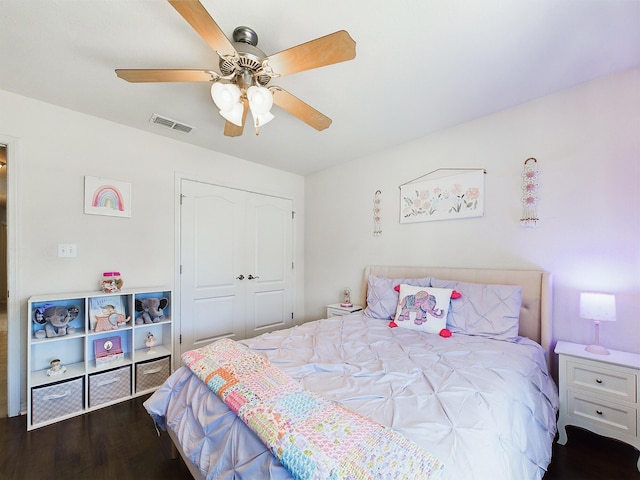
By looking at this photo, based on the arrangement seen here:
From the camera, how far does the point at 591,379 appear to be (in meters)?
1.73

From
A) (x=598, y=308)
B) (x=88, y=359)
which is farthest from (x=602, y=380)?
(x=88, y=359)

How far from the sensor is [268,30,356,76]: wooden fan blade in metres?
1.21

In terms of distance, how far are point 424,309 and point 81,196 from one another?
305 cm

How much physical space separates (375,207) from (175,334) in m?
2.58

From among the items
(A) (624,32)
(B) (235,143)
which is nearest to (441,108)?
(A) (624,32)

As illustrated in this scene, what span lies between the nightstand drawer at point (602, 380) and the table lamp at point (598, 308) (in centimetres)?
14

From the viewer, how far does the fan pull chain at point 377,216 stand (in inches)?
130

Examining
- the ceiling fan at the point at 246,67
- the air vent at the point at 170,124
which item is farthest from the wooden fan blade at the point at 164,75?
the air vent at the point at 170,124

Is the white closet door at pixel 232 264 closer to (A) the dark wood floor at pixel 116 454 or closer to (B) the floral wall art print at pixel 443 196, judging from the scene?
(A) the dark wood floor at pixel 116 454

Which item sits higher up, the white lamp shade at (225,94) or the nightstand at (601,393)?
the white lamp shade at (225,94)

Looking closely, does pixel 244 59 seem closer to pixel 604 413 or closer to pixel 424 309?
pixel 424 309

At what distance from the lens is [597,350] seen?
5.94ft

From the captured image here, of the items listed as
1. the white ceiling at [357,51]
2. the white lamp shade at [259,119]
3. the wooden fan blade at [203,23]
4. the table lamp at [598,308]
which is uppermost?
the white ceiling at [357,51]

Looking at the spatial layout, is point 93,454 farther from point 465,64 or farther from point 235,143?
point 465,64
